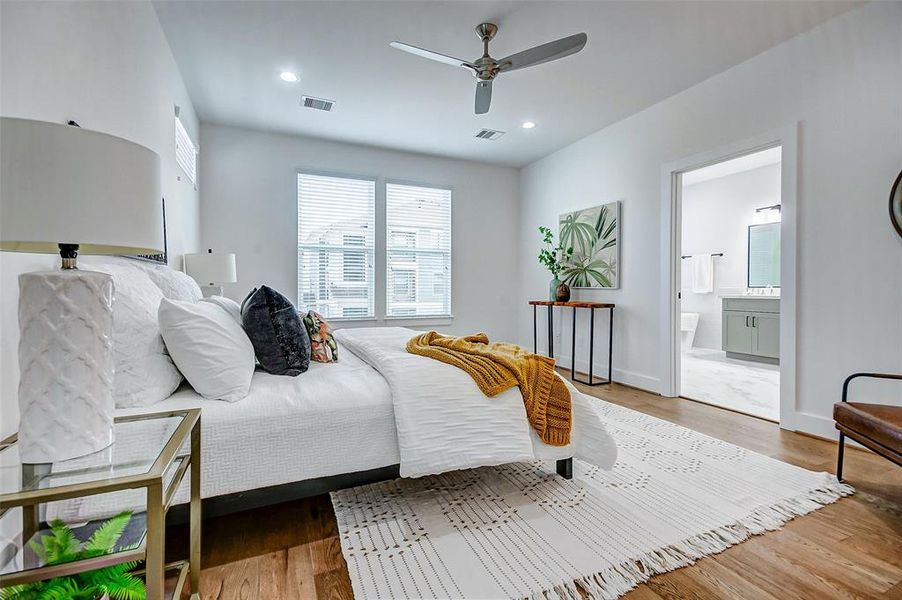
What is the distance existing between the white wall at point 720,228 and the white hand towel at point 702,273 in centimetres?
7

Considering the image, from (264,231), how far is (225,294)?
0.80 m

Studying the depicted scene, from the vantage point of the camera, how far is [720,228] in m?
6.70

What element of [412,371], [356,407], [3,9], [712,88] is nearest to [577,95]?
[712,88]

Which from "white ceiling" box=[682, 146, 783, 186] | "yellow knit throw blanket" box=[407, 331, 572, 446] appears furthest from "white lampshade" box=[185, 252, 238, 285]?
"white ceiling" box=[682, 146, 783, 186]

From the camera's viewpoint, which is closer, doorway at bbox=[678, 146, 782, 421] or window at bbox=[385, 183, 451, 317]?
window at bbox=[385, 183, 451, 317]

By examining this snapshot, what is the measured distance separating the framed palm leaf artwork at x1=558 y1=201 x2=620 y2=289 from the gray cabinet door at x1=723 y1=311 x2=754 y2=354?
113 inches

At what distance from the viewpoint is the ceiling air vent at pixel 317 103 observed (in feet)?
12.5

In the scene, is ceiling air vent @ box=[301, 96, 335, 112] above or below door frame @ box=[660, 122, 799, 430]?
above

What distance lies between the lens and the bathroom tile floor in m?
3.62

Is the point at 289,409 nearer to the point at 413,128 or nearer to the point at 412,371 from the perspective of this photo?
the point at 412,371

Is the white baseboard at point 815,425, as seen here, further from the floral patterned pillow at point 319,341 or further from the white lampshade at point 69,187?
the white lampshade at point 69,187

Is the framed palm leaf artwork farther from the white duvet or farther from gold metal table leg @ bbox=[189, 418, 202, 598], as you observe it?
gold metal table leg @ bbox=[189, 418, 202, 598]

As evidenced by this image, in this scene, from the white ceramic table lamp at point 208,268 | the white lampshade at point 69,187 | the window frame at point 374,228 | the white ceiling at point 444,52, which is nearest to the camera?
the white lampshade at point 69,187

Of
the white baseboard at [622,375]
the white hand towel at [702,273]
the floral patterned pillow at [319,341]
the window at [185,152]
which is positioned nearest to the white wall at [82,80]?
the window at [185,152]
